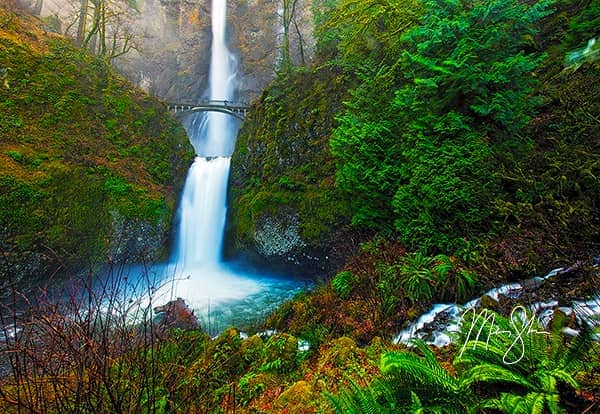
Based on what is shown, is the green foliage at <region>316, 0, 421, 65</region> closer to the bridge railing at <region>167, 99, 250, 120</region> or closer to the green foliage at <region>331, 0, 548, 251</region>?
the green foliage at <region>331, 0, 548, 251</region>

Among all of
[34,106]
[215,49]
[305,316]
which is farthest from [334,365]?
[215,49]

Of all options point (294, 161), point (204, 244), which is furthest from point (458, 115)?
point (204, 244)

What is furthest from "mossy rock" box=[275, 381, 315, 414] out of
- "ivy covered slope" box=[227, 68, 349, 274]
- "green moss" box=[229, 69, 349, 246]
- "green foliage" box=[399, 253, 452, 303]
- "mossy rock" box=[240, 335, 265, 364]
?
"green moss" box=[229, 69, 349, 246]

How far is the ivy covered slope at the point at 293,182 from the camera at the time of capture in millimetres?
10039

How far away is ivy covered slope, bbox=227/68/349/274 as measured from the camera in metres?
10.0

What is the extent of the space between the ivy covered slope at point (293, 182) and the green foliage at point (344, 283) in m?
2.20

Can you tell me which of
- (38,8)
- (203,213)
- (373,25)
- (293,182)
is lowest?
(203,213)

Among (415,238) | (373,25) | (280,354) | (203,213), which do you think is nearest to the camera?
(280,354)

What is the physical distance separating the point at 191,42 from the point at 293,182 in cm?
2724

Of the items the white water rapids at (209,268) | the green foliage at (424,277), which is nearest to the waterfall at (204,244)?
the white water rapids at (209,268)

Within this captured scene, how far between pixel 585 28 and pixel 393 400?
24.5 feet

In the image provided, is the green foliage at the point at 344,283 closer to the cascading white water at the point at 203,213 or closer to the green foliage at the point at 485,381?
the green foliage at the point at 485,381

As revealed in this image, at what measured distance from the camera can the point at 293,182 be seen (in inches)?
436

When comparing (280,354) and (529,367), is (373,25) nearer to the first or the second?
(280,354)
